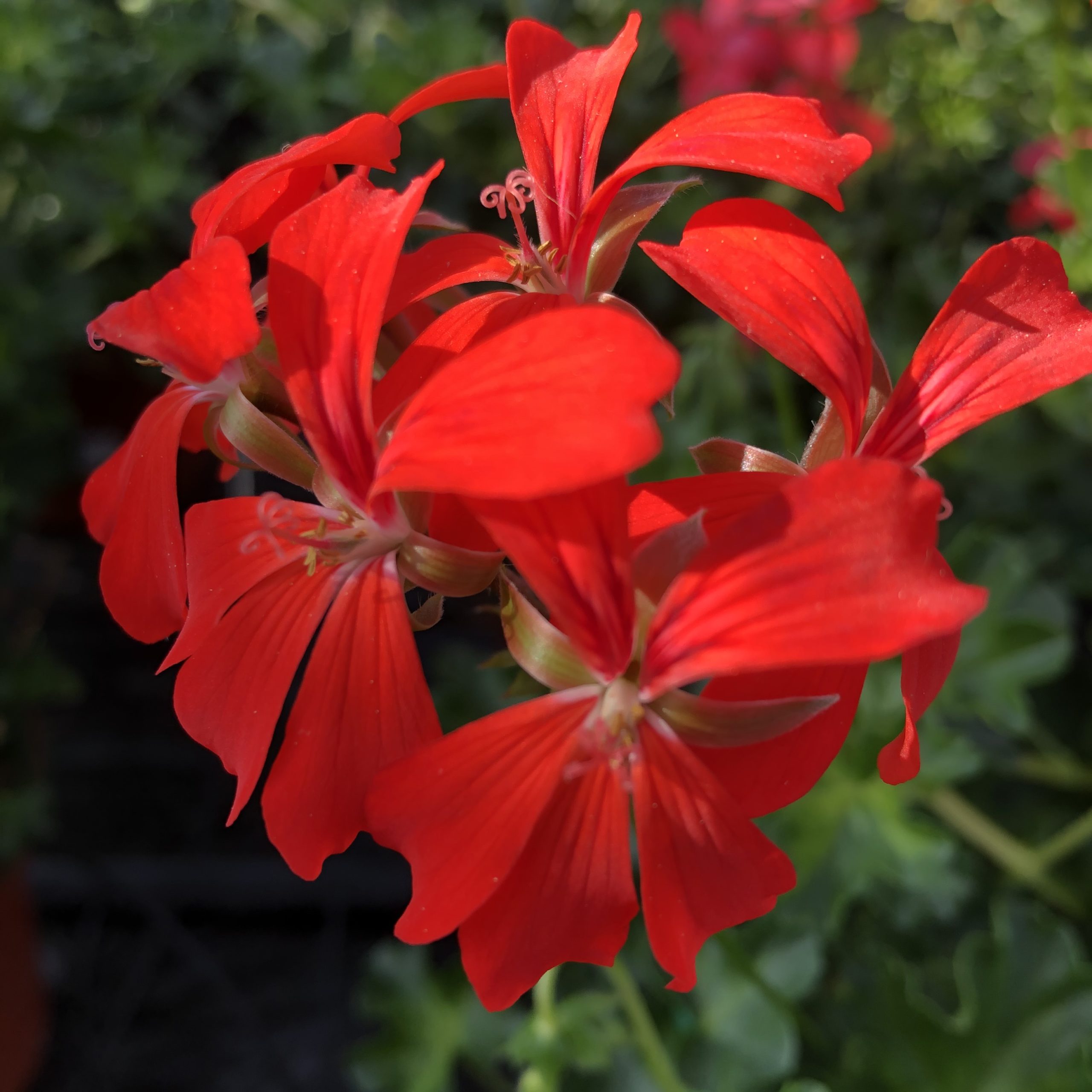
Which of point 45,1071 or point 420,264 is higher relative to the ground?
point 420,264

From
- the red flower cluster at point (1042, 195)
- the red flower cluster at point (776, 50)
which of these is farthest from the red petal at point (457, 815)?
the red flower cluster at point (776, 50)

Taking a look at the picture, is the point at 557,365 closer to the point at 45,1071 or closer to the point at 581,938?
the point at 581,938

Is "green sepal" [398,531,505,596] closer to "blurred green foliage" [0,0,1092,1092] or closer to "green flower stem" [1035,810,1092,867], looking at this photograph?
"blurred green foliage" [0,0,1092,1092]

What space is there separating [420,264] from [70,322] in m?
1.09

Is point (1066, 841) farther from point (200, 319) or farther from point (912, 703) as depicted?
point (200, 319)

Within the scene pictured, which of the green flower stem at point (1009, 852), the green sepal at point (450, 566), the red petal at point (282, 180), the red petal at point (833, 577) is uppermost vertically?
the red petal at point (282, 180)

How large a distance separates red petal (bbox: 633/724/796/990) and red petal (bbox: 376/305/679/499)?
0.17m

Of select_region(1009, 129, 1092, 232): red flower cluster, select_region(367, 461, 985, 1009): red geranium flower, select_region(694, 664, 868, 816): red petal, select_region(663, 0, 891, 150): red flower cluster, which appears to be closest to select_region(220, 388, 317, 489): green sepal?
select_region(367, 461, 985, 1009): red geranium flower

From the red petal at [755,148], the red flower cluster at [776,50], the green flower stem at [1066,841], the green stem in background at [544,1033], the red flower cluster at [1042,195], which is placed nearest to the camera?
the red petal at [755,148]

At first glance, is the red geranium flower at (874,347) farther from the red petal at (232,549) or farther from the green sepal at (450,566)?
the red petal at (232,549)

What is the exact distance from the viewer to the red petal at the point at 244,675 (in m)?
0.52

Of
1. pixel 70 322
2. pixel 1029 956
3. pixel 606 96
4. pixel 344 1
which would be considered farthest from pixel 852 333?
pixel 344 1

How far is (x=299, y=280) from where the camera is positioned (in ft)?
1.59

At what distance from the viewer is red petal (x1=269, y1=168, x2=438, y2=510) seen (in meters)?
0.47
